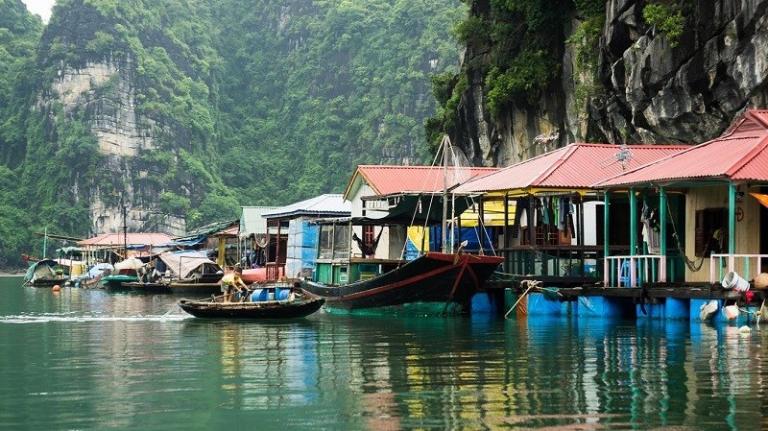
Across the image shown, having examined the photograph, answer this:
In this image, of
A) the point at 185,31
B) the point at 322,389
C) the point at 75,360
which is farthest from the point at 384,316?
the point at 185,31

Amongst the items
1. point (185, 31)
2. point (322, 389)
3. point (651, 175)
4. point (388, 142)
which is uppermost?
point (185, 31)

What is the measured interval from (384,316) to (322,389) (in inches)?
616

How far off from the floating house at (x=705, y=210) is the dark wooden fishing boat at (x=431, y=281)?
3.15m

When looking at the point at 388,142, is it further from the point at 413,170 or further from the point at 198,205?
the point at 413,170

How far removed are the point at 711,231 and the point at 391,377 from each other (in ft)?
42.0

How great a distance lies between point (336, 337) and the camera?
24.5m

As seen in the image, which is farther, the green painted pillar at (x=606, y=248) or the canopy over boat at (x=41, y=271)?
the canopy over boat at (x=41, y=271)

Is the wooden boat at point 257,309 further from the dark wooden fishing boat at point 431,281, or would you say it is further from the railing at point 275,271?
the railing at point 275,271

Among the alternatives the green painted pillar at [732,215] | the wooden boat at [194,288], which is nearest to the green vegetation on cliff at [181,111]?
the wooden boat at [194,288]

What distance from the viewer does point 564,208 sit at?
3206cm

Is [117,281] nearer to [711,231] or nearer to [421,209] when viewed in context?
[421,209]

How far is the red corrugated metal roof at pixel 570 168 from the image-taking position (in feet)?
101

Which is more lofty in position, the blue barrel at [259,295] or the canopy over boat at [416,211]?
the canopy over boat at [416,211]

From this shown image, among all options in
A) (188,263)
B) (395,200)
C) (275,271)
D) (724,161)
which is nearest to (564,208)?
(724,161)
